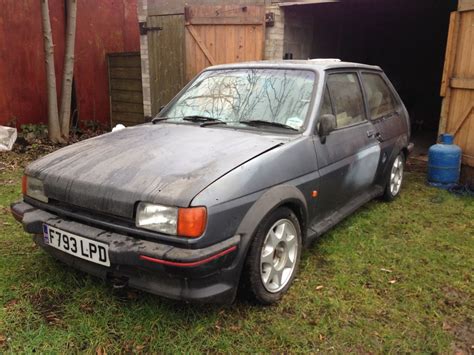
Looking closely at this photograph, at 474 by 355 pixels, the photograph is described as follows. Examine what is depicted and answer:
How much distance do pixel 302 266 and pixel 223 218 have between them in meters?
1.33

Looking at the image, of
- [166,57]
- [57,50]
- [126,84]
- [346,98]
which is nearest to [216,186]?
[346,98]

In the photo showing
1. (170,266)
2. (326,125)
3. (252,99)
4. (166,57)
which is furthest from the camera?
(166,57)

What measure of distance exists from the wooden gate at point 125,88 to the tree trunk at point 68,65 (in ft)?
5.77

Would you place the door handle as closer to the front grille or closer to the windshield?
the windshield

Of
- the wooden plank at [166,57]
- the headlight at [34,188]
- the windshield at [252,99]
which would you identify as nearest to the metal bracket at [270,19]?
the wooden plank at [166,57]

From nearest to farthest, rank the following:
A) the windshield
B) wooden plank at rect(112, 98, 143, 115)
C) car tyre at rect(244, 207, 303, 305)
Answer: car tyre at rect(244, 207, 303, 305)
the windshield
wooden plank at rect(112, 98, 143, 115)

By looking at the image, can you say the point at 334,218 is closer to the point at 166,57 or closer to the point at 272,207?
the point at 272,207

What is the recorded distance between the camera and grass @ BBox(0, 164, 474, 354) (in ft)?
A: 8.14

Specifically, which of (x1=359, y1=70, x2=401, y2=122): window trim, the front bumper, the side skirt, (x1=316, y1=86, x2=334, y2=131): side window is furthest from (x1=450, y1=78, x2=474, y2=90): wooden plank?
the front bumper

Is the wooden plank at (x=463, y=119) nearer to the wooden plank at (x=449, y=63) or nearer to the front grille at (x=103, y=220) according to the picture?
the wooden plank at (x=449, y=63)

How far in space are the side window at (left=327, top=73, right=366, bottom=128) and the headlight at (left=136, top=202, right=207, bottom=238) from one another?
1.87 metres

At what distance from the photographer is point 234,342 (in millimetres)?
2490

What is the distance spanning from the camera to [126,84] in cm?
979

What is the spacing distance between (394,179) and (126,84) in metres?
6.88
